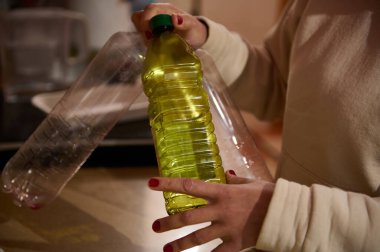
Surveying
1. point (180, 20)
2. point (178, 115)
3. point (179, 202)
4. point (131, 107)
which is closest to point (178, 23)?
point (180, 20)

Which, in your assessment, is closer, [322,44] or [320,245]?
[320,245]

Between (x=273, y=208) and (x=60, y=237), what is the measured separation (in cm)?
36

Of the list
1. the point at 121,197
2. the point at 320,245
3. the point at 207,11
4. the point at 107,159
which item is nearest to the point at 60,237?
the point at 121,197

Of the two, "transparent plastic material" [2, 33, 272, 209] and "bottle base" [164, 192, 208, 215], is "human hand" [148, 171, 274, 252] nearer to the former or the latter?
"bottle base" [164, 192, 208, 215]

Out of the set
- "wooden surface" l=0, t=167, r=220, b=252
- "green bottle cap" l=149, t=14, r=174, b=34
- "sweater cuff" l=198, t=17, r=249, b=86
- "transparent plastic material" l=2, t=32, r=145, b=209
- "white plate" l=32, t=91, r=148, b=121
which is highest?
"green bottle cap" l=149, t=14, r=174, b=34

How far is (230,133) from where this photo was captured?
68 cm

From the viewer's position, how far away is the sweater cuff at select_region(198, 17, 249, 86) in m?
0.71

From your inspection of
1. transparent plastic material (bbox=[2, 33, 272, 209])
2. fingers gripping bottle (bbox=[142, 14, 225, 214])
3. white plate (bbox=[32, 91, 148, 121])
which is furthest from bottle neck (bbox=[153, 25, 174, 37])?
white plate (bbox=[32, 91, 148, 121])

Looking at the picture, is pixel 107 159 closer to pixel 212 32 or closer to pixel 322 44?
pixel 212 32

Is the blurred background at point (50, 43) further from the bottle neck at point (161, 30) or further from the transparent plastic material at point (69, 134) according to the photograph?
the bottle neck at point (161, 30)

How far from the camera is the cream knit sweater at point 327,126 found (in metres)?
0.44

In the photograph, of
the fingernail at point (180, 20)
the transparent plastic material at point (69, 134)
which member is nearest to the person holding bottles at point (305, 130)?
the fingernail at point (180, 20)

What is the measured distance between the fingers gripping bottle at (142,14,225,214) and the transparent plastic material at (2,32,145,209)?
0.47 ft

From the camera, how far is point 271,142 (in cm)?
134
